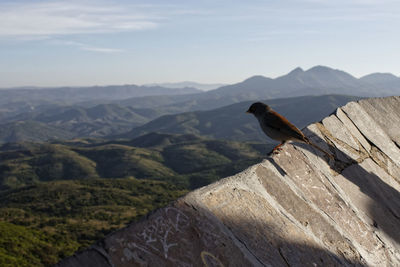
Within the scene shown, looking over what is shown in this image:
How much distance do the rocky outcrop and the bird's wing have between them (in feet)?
0.56

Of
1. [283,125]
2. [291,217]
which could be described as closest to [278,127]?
[283,125]

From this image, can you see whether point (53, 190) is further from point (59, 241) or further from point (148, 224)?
point (148, 224)

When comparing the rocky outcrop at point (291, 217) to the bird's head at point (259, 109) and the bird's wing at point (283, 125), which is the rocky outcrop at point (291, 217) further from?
the bird's head at point (259, 109)

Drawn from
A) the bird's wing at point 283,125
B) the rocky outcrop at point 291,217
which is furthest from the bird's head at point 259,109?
the rocky outcrop at point 291,217

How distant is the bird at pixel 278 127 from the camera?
4.44m

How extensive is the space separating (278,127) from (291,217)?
208cm

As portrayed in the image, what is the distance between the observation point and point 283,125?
4922mm

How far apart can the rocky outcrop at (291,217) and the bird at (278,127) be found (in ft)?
0.47

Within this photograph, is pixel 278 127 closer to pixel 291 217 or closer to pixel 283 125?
pixel 283 125

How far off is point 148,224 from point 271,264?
1003mm

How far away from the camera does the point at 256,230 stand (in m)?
2.71

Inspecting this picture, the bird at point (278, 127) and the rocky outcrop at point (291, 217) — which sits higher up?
the bird at point (278, 127)

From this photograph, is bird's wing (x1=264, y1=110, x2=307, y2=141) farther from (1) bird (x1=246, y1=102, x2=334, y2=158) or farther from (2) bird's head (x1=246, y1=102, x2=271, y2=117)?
(2) bird's head (x1=246, y1=102, x2=271, y2=117)

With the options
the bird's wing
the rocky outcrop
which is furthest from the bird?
the rocky outcrop
